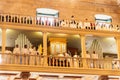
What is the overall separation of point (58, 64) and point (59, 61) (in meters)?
0.22

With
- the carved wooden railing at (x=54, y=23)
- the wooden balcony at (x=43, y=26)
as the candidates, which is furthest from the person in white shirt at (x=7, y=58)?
the carved wooden railing at (x=54, y=23)

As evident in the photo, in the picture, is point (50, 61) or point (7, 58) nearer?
point (7, 58)

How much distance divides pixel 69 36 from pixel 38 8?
400 centimetres

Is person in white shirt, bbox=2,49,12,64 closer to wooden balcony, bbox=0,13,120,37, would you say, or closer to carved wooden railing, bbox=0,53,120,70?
carved wooden railing, bbox=0,53,120,70

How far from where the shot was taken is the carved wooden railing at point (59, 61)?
22.9m

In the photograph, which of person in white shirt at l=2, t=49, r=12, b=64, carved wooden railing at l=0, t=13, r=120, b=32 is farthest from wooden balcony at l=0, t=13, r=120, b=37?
person in white shirt at l=2, t=49, r=12, b=64

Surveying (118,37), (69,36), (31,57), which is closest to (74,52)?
(69,36)

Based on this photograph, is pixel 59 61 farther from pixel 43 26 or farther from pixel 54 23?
pixel 54 23

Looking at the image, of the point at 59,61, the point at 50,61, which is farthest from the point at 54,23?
the point at 50,61

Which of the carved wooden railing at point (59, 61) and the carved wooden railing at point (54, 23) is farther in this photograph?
the carved wooden railing at point (54, 23)

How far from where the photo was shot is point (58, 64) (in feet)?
78.8

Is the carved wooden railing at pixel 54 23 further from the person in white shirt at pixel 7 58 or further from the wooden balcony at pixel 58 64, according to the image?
the wooden balcony at pixel 58 64

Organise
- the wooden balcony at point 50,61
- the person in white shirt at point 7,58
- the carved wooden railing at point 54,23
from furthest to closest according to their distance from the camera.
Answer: the carved wooden railing at point 54,23, the wooden balcony at point 50,61, the person in white shirt at point 7,58

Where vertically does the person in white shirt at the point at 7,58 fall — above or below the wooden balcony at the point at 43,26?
below
